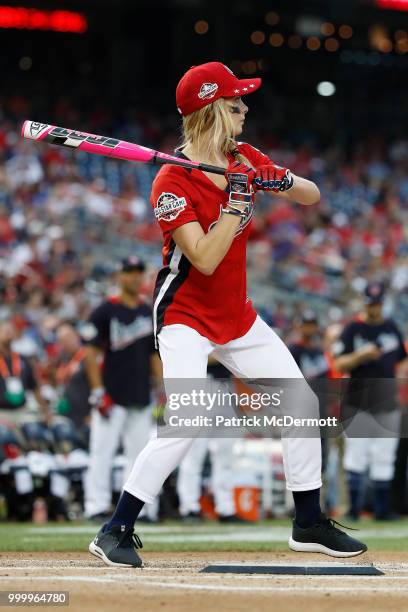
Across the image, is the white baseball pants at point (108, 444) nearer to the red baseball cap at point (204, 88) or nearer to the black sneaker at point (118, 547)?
the black sneaker at point (118, 547)

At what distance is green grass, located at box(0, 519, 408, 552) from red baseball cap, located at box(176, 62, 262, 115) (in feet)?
8.29

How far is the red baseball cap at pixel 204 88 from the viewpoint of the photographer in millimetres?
4891

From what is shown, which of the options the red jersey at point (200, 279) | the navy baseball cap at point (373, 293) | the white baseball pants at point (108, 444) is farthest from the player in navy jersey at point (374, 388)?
the red jersey at point (200, 279)

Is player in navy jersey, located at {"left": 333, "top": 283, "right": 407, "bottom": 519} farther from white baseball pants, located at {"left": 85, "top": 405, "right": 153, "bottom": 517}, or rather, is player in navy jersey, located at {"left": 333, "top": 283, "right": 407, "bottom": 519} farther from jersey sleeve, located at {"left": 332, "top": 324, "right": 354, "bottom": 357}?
white baseball pants, located at {"left": 85, "top": 405, "right": 153, "bottom": 517}

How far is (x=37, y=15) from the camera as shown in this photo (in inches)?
906

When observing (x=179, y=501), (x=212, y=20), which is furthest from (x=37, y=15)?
(x=179, y=501)

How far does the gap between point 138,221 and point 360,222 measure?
4875mm

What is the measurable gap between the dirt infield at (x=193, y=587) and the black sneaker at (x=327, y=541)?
0.57 ft

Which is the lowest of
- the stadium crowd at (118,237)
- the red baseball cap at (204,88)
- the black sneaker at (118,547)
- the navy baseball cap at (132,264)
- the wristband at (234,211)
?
the black sneaker at (118,547)

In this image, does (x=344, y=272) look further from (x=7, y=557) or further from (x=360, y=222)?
(x=7, y=557)

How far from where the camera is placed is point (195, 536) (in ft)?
25.6

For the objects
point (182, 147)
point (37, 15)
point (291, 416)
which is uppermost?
point (37, 15)

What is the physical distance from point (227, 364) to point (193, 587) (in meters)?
1.18

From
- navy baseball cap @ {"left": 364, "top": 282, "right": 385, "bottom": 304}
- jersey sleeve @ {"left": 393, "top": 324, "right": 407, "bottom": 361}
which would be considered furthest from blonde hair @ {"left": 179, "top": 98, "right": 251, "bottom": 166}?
jersey sleeve @ {"left": 393, "top": 324, "right": 407, "bottom": 361}
